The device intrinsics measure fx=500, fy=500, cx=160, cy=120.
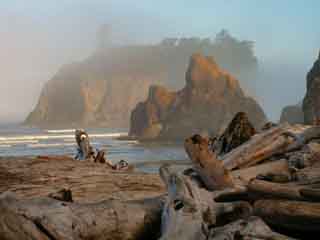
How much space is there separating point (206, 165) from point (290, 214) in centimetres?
108

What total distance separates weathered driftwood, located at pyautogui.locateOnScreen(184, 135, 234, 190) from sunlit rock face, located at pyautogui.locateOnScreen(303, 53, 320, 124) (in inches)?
2848

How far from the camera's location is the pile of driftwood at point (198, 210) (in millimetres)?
4043

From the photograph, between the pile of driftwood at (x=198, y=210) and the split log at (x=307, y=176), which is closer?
the pile of driftwood at (x=198, y=210)

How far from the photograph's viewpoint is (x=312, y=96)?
79.9 metres

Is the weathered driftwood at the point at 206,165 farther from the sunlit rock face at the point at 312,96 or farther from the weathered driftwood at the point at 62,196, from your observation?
the sunlit rock face at the point at 312,96

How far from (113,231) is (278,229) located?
4.79ft

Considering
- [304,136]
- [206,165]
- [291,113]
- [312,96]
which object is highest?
[291,113]

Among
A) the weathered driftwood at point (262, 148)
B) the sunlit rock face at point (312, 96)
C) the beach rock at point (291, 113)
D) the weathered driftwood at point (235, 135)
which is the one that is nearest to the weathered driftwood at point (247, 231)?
the weathered driftwood at point (262, 148)

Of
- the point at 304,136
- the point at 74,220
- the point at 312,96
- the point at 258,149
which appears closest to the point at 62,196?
the point at 74,220

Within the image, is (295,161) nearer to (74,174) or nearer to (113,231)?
(113,231)

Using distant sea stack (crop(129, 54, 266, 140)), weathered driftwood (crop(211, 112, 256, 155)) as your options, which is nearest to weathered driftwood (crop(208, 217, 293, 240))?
weathered driftwood (crop(211, 112, 256, 155))

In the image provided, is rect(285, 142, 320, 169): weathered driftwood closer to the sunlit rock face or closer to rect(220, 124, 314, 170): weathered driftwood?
rect(220, 124, 314, 170): weathered driftwood

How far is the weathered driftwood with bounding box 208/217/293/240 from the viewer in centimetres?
376

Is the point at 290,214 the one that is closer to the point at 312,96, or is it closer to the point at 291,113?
the point at 312,96
